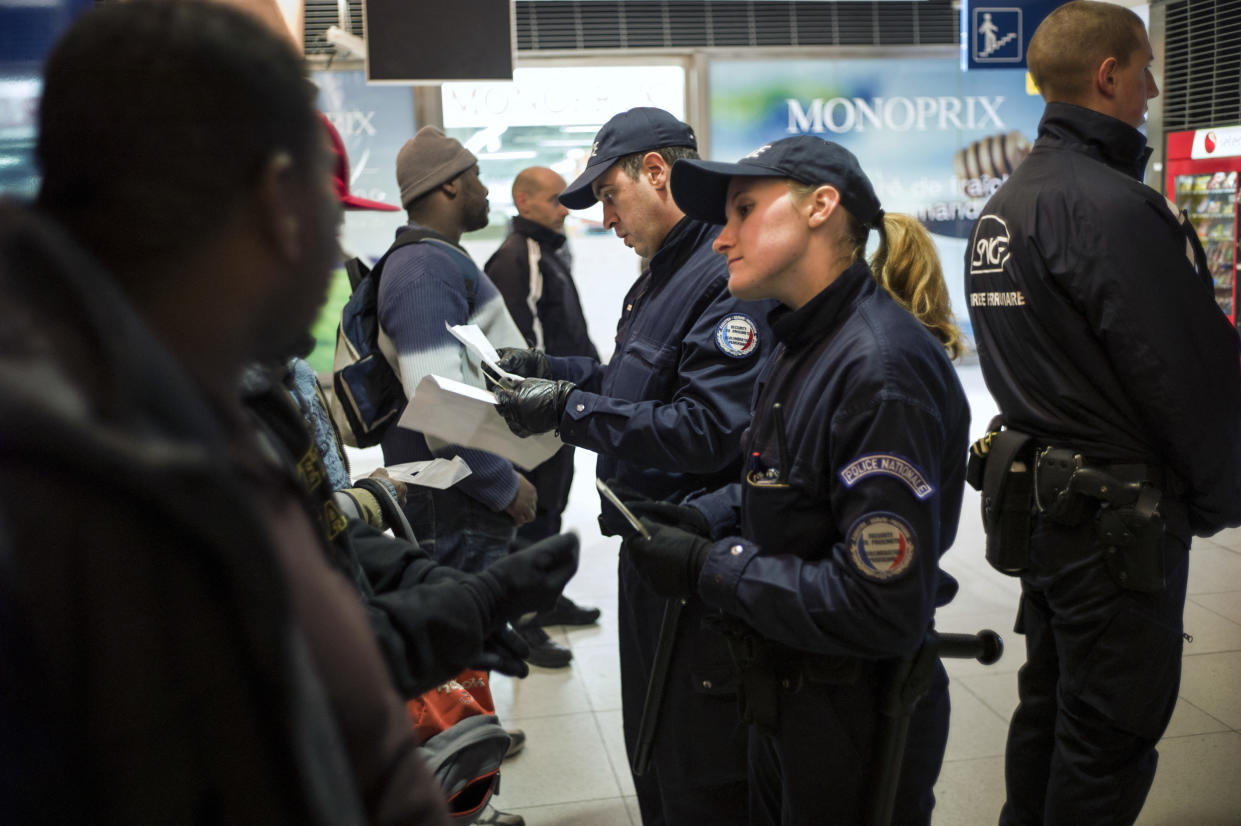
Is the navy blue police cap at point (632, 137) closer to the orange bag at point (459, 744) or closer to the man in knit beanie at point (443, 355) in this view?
the man in knit beanie at point (443, 355)

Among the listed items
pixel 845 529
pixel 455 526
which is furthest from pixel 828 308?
pixel 455 526

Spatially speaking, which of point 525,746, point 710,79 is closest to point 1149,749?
point 525,746

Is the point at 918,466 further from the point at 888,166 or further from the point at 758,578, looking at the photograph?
the point at 888,166

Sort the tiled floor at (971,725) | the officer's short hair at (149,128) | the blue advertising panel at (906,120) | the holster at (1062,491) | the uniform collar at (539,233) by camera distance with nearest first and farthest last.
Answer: the officer's short hair at (149,128)
the holster at (1062,491)
the tiled floor at (971,725)
the uniform collar at (539,233)
the blue advertising panel at (906,120)

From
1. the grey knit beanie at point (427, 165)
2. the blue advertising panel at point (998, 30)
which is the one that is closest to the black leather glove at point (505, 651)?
the grey knit beanie at point (427, 165)

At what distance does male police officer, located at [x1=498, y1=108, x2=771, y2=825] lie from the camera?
6.66ft

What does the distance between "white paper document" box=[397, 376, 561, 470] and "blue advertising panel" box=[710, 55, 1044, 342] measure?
655cm

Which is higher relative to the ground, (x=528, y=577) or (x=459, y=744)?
(x=528, y=577)

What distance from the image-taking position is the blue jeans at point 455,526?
2.63 metres

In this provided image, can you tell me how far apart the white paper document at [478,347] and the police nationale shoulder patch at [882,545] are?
1006 mm

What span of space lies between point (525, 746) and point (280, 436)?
2.49 metres

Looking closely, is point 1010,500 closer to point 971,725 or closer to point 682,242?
point 682,242

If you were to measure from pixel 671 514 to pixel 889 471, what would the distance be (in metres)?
0.47

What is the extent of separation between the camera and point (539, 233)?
4.73m
